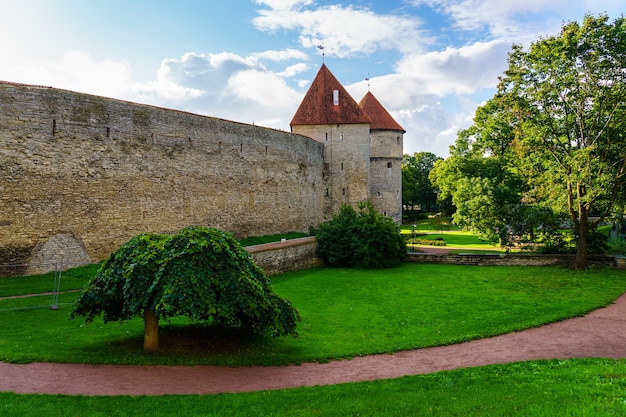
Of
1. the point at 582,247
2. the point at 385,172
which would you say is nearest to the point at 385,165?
the point at 385,172

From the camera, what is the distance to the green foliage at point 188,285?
7645 mm

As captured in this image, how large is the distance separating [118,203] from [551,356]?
47.6 ft

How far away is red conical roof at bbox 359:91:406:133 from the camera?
38419 millimetres

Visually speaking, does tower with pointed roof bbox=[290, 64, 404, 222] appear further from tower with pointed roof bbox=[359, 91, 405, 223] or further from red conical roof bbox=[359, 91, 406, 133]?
red conical roof bbox=[359, 91, 406, 133]

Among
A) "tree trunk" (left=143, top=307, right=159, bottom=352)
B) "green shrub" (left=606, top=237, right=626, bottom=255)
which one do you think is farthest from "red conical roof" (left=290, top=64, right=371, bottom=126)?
"tree trunk" (left=143, top=307, right=159, bottom=352)

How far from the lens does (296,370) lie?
25.1ft

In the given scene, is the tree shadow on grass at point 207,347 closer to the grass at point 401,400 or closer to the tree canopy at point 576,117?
the grass at point 401,400

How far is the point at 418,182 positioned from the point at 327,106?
36.1 meters

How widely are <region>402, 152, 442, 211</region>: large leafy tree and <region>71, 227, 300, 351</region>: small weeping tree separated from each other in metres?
51.4

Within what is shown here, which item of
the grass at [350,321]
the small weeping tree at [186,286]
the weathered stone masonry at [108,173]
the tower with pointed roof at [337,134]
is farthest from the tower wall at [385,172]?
the small weeping tree at [186,286]

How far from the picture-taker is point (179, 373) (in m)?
7.29

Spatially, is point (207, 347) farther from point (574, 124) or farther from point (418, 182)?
point (418, 182)

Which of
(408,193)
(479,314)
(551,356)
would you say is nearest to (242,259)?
(551,356)

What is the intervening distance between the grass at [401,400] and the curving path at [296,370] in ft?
1.61
